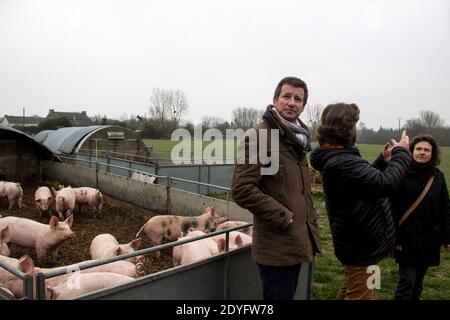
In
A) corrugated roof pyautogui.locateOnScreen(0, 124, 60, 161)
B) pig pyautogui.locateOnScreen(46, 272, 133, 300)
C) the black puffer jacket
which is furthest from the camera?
corrugated roof pyautogui.locateOnScreen(0, 124, 60, 161)

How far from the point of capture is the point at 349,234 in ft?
8.84

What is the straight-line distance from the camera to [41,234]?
591 cm

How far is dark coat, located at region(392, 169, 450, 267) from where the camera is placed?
341 cm

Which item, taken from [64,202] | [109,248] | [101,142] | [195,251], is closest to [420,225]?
[195,251]

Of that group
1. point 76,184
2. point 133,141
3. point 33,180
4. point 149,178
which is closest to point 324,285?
point 149,178

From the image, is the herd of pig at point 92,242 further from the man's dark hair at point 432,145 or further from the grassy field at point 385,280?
the man's dark hair at point 432,145

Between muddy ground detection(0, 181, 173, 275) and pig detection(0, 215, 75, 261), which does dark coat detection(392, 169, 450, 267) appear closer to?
muddy ground detection(0, 181, 173, 275)

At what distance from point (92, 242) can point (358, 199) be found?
425cm

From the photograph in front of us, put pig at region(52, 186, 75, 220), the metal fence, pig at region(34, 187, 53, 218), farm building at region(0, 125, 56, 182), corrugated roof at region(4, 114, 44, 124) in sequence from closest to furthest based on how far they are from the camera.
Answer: pig at region(52, 186, 75, 220)
pig at region(34, 187, 53, 218)
the metal fence
farm building at region(0, 125, 56, 182)
corrugated roof at region(4, 114, 44, 124)

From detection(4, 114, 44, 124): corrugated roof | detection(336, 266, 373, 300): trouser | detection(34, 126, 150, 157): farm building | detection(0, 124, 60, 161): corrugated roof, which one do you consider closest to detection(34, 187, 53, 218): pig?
detection(0, 124, 60, 161): corrugated roof

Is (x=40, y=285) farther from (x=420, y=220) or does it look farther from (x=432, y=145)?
(x=432, y=145)

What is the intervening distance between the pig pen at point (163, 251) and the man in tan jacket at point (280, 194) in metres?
0.80

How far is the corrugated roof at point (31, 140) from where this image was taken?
13158 mm
